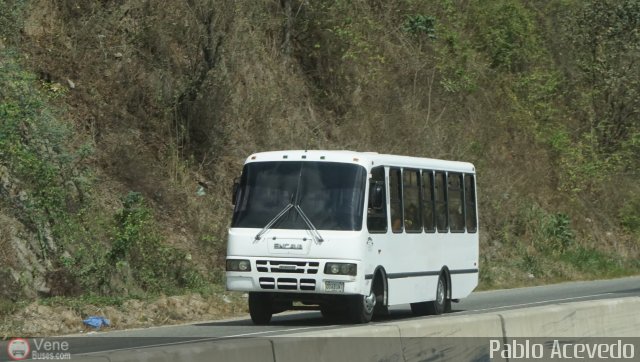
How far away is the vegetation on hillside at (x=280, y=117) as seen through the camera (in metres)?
22.5

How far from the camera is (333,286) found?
18656 millimetres

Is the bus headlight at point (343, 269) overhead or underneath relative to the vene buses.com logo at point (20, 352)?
underneath

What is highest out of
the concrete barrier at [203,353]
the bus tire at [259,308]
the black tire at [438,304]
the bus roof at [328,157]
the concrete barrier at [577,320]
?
the bus roof at [328,157]

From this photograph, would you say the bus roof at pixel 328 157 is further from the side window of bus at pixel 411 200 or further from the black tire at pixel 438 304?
the black tire at pixel 438 304

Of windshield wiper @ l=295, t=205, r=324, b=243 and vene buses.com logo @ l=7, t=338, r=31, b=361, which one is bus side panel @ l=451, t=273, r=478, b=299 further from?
vene buses.com logo @ l=7, t=338, r=31, b=361

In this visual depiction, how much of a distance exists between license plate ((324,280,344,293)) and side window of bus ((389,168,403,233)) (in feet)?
6.86

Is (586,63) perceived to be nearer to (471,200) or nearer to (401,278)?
(471,200)

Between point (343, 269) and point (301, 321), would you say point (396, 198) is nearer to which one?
point (343, 269)

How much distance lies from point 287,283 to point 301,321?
7.28 ft

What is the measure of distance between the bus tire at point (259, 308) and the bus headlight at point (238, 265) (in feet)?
2.08

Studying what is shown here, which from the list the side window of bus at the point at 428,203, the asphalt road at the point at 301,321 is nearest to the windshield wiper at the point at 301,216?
the asphalt road at the point at 301,321

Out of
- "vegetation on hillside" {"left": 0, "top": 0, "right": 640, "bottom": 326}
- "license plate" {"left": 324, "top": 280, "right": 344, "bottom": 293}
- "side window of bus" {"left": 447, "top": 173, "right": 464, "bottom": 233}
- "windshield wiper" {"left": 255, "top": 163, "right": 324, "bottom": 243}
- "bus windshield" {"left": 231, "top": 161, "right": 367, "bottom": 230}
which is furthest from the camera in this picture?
"side window of bus" {"left": 447, "top": 173, "right": 464, "bottom": 233}

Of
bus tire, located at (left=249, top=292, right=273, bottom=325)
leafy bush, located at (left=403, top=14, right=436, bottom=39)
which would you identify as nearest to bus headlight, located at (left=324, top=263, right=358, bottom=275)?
bus tire, located at (left=249, top=292, right=273, bottom=325)

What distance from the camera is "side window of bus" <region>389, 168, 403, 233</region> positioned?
20.5m
